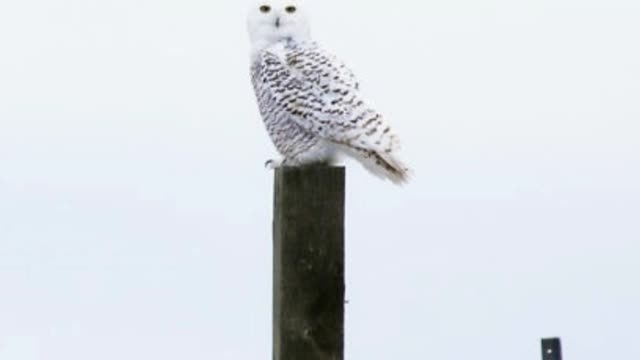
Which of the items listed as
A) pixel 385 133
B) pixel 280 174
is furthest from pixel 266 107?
pixel 280 174

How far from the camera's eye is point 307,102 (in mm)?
4477

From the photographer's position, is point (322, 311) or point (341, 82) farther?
point (341, 82)

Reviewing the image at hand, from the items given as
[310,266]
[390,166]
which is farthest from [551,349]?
[310,266]

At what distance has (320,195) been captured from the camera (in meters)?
2.97

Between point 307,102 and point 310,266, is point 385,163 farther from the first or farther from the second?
point 310,266

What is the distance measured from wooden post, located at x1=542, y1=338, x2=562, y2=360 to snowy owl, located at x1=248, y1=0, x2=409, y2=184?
1754 mm

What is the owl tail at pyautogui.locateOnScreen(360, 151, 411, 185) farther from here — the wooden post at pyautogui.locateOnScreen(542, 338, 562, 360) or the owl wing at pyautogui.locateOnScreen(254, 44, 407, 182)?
the wooden post at pyautogui.locateOnScreen(542, 338, 562, 360)

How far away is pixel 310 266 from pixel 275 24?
6.28 feet

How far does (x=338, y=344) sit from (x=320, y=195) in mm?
343

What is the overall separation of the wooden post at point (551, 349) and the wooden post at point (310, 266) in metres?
2.87

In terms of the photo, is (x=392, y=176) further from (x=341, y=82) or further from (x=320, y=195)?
(x=320, y=195)

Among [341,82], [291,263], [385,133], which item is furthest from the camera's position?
[341,82]

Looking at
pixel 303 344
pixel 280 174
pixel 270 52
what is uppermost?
pixel 270 52

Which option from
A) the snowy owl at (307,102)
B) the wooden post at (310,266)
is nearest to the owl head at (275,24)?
the snowy owl at (307,102)
